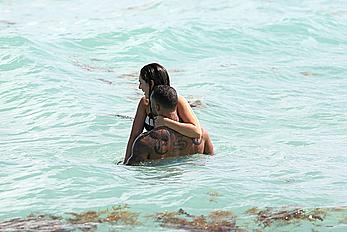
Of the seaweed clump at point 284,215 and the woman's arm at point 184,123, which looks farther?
the woman's arm at point 184,123

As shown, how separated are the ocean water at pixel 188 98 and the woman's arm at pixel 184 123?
0.90ft

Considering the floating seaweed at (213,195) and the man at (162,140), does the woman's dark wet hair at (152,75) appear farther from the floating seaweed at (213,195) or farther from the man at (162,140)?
the floating seaweed at (213,195)

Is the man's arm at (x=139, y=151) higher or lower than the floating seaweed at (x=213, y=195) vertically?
higher

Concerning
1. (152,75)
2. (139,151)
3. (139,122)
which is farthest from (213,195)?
(152,75)

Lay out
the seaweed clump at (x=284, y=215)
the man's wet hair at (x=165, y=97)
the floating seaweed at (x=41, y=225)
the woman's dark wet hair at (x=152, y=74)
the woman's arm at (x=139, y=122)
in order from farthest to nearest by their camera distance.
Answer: the woman's arm at (x=139, y=122) < the woman's dark wet hair at (x=152, y=74) < the man's wet hair at (x=165, y=97) < the seaweed clump at (x=284, y=215) < the floating seaweed at (x=41, y=225)

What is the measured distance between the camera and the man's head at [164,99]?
720 centimetres

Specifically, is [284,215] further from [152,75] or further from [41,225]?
[152,75]

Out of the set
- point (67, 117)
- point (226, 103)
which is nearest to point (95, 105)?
point (67, 117)

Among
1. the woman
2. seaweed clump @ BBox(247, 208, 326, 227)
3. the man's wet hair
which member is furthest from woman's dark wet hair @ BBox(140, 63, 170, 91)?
seaweed clump @ BBox(247, 208, 326, 227)

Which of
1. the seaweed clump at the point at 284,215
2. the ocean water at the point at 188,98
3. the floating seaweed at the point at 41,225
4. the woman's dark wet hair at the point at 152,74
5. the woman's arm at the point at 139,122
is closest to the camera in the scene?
the floating seaweed at the point at 41,225

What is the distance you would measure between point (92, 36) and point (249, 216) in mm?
10495

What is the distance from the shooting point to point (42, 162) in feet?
26.0

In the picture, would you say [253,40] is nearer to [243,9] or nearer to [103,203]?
[243,9]

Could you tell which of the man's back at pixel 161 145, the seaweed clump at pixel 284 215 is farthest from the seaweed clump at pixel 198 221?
the man's back at pixel 161 145
